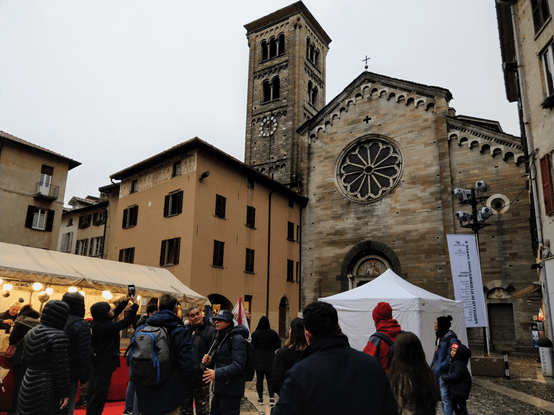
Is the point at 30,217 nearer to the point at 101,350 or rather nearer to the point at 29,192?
the point at 29,192

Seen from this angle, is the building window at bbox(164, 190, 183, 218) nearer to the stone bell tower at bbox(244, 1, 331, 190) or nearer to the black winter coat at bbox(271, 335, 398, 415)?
the stone bell tower at bbox(244, 1, 331, 190)

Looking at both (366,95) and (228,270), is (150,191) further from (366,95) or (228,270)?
(366,95)

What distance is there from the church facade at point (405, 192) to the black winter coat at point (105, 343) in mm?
19066

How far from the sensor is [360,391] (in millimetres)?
2346

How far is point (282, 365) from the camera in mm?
5613

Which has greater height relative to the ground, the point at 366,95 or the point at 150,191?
the point at 366,95

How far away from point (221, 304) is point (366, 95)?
1551 cm

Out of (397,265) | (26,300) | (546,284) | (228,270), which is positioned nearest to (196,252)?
(228,270)

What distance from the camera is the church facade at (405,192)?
21031mm

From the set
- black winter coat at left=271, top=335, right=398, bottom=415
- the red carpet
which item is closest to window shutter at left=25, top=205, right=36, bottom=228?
the red carpet

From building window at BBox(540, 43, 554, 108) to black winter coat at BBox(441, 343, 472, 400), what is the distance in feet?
31.5

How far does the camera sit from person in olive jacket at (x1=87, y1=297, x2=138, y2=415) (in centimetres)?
619

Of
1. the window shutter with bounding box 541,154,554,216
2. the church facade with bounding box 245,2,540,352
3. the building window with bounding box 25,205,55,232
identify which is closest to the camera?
the window shutter with bounding box 541,154,554,216

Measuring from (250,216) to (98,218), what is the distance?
42.1 feet
